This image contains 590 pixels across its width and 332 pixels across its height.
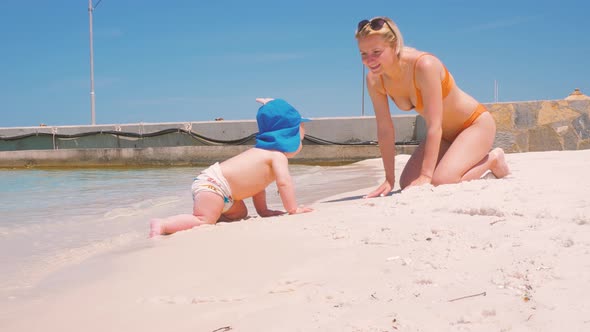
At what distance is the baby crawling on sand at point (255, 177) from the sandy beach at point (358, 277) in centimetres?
55

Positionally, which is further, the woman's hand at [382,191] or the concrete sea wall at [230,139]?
the concrete sea wall at [230,139]

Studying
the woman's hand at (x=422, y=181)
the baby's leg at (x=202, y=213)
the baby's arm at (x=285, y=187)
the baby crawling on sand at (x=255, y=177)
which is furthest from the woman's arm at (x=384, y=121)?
the baby's leg at (x=202, y=213)

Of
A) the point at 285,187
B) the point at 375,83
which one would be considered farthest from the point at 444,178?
the point at 285,187

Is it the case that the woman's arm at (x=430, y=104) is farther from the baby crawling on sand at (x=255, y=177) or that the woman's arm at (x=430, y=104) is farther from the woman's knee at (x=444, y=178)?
the baby crawling on sand at (x=255, y=177)

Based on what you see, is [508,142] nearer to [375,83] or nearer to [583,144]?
[583,144]

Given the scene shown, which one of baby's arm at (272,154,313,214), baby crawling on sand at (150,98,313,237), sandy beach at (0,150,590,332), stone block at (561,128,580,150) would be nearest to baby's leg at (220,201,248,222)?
baby crawling on sand at (150,98,313,237)

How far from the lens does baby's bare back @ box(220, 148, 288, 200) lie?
3.45m

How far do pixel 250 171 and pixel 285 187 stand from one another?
0.24 metres

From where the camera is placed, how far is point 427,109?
3.76 m

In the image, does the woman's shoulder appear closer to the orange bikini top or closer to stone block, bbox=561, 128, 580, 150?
the orange bikini top

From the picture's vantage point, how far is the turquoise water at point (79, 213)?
9.38ft

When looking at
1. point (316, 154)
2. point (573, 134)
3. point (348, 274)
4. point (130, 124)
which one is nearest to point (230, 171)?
point (348, 274)

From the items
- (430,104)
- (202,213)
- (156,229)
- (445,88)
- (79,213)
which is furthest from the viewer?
(79,213)

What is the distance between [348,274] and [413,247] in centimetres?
33
